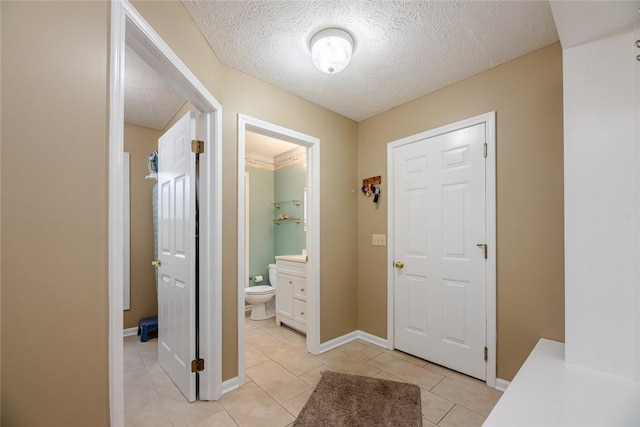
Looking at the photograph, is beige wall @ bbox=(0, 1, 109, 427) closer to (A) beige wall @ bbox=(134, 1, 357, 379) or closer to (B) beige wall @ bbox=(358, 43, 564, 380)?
(A) beige wall @ bbox=(134, 1, 357, 379)

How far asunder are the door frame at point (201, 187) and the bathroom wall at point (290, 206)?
219 centimetres

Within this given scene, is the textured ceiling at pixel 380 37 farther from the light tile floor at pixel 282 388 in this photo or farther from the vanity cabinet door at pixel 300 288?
the light tile floor at pixel 282 388

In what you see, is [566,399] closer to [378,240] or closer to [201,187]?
[378,240]

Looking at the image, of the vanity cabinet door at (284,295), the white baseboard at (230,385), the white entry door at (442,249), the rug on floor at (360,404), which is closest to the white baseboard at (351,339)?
the white entry door at (442,249)

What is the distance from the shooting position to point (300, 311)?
10.2 feet

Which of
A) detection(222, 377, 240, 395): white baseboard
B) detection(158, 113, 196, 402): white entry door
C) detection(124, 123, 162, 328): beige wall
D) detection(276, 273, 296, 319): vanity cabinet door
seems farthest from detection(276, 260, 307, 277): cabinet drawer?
detection(124, 123, 162, 328): beige wall

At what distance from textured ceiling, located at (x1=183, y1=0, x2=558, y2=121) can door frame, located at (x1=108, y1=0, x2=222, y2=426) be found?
0.42m

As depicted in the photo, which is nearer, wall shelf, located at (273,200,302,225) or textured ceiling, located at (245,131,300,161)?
textured ceiling, located at (245,131,300,161)

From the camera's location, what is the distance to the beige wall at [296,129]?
1.62 metres

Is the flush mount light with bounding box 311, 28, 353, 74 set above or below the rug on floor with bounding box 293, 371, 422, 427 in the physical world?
above

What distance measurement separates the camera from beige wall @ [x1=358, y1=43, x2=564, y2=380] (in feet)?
6.01

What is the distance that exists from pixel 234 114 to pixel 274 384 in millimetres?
2131

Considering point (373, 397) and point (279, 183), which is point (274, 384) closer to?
point (373, 397)

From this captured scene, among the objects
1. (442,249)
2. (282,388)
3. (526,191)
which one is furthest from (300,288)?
(526,191)
